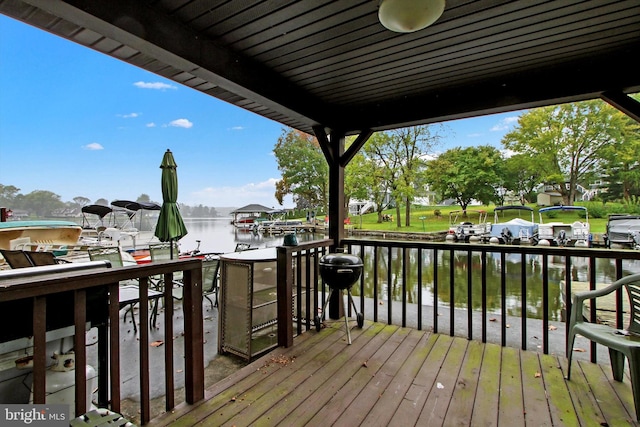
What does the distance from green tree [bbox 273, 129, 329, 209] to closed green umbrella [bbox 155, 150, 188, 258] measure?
20226 mm

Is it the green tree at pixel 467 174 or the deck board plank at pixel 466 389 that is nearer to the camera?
the deck board plank at pixel 466 389

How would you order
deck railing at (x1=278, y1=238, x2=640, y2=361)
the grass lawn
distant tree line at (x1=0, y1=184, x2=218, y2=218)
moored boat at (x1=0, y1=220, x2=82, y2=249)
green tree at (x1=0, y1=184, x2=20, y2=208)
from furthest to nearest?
1. the grass lawn
2. green tree at (x1=0, y1=184, x2=20, y2=208)
3. distant tree line at (x1=0, y1=184, x2=218, y2=218)
4. moored boat at (x1=0, y1=220, x2=82, y2=249)
5. deck railing at (x1=278, y1=238, x2=640, y2=361)

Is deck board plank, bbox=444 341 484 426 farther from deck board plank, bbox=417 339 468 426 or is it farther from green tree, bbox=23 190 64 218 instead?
green tree, bbox=23 190 64 218

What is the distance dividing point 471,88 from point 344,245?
2.18 meters

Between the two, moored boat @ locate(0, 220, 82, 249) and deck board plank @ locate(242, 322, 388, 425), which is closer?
deck board plank @ locate(242, 322, 388, 425)

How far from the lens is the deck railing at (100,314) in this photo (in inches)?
49.5

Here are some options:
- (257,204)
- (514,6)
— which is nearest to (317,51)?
(514,6)

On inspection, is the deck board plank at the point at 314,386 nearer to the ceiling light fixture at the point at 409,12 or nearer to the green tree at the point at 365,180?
the ceiling light fixture at the point at 409,12

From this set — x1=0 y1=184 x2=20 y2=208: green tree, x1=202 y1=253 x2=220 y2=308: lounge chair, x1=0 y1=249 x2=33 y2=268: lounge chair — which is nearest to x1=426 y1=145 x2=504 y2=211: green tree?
x1=202 y1=253 x2=220 y2=308: lounge chair

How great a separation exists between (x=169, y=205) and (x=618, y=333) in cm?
484

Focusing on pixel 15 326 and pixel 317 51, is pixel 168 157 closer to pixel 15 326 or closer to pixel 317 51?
pixel 317 51

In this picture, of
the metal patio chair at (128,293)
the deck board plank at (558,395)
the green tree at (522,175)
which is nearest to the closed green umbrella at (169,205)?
the metal patio chair at (128,293)

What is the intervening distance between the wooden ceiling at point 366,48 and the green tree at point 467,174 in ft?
61.3

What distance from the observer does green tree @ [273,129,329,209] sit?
24.9 meters
